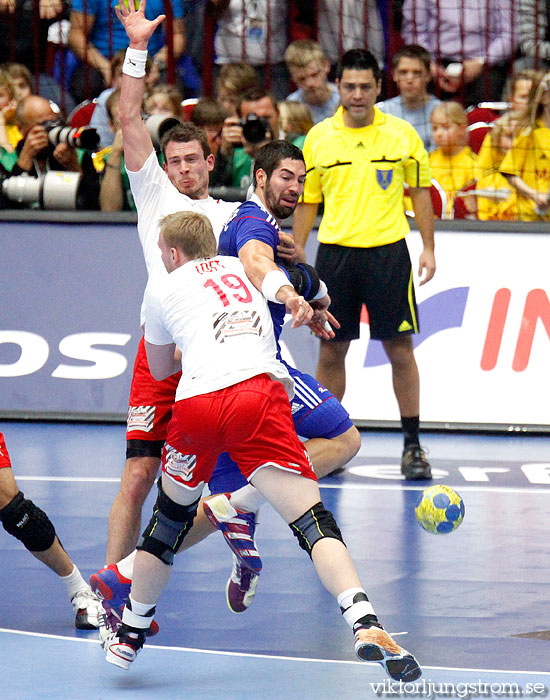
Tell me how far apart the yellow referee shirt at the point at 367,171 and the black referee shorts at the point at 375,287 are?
81mm

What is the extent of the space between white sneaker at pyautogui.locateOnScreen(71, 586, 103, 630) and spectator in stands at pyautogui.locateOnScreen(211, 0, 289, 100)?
641 cm

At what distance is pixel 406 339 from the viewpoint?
7484 mm

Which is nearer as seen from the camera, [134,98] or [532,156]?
[134,98]

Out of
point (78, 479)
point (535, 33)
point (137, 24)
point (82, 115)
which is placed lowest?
point (78, 479)

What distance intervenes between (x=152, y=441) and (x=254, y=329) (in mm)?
1023

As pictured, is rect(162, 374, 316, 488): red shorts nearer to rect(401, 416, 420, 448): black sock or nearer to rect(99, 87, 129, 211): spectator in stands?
rect(401, 416, 420, 448): black sock

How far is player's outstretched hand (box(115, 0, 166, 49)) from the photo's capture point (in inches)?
→ 194

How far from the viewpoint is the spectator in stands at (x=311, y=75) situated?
9.95 meters

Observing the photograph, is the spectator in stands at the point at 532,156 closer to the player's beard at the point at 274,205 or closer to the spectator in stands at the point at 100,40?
the spectator in stands at the point at 100,40

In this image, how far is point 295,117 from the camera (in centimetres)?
953

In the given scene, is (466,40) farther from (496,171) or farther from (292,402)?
(292,402)

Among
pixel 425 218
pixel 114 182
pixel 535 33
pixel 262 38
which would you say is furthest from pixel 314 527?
pixel 262 38

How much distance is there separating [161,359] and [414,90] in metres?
5.80

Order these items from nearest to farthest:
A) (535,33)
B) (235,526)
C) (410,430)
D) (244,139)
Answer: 1. (235,526)
2. (410,430)
3. (244,139)
4. (535,33)
